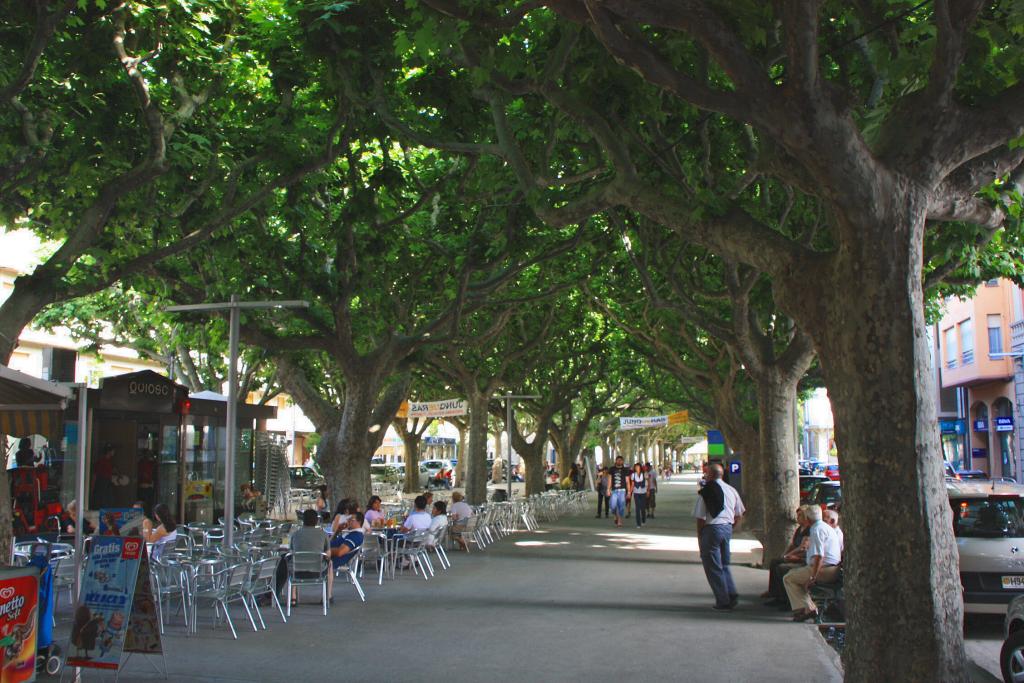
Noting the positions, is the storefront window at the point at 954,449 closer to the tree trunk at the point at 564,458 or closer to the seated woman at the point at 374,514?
the tree trunk at the point at 564,458

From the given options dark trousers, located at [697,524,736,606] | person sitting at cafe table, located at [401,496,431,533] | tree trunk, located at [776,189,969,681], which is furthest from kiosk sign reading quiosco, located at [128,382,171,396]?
tree trunk, located at [776,189,969,681]

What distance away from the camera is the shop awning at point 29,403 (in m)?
7.04

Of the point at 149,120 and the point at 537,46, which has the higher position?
the point at 537,46

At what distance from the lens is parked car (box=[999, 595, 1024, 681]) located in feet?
23.4

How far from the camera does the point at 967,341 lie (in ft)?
132

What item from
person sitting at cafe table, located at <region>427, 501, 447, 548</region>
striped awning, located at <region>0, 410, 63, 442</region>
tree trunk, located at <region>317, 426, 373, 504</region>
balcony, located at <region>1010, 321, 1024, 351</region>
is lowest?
person sitting at cafe table, located at <region>427, 501, 447, 548</region>

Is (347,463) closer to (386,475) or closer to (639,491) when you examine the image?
(639,491)

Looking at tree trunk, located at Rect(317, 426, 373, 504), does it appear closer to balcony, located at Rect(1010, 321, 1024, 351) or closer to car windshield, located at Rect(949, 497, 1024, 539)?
car windshield, located at Rect(949, 497, 1024, 539)

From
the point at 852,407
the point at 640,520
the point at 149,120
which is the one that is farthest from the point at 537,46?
the point at 640,520

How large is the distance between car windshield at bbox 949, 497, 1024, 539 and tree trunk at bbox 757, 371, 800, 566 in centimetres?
431

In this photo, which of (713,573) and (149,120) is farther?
(713,573)

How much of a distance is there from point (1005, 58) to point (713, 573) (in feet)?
21.7

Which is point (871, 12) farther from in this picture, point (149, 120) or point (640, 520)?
point (640, 520)

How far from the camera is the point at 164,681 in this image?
7.53m
